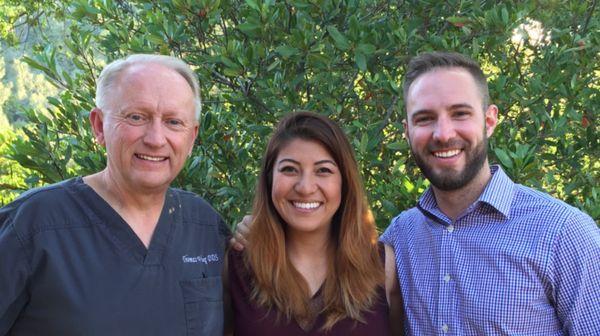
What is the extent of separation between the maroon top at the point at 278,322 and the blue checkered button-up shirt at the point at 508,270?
0.13 metres

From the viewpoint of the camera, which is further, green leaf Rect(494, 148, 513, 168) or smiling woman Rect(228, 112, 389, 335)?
green leaf Rect(494, 148, 513, 168)

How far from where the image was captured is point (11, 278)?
210cm

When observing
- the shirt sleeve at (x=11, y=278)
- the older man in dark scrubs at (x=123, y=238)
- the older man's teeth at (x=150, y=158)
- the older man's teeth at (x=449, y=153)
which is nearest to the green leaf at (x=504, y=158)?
the older man's teeth at (x=449, y=153)

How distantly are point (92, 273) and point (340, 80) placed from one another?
2.16 metres

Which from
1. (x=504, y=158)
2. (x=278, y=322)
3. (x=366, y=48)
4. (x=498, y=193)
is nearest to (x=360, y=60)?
(x=366, y=48)

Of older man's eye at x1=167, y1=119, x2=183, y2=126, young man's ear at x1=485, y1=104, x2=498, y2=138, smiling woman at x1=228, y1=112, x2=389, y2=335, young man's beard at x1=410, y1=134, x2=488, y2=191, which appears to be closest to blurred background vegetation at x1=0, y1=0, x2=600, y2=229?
smiling woman at x1=228, y1=112, x2=389, y2=335

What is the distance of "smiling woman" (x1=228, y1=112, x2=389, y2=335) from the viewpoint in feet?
8.87

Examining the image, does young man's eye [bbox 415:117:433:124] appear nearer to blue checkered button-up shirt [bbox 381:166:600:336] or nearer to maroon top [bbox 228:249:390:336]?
blue checkered button-up shirt [bbox 381:166:600:336]

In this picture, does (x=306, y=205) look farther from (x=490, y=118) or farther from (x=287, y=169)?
(x=490, y=118)

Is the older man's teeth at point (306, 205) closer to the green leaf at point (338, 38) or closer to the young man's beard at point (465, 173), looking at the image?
the young man's beard at point (465, 173)

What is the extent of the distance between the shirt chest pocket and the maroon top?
0.44 feet

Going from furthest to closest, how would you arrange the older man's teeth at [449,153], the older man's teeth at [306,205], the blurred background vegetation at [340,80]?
the blurred background vegetation at [340,80]
the older man's teeth at [306,205]
the older man's teeth at [449,153]

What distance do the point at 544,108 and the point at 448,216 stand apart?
1373 mm

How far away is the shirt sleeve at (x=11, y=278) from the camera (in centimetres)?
210
